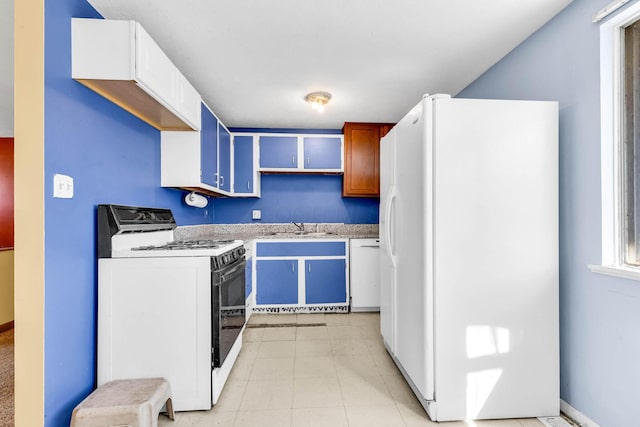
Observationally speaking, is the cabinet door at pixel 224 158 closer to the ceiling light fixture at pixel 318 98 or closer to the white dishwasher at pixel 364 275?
the ceiling light fixture at pixel 318 98

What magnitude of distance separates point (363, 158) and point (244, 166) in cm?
156

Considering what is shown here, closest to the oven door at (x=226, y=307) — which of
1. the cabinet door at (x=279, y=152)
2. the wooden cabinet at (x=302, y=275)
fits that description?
the wooden cabinet at (x=302, y=275)

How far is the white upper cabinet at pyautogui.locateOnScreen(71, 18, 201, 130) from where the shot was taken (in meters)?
1.54

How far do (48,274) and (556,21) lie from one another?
3.08m

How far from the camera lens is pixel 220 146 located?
334 centimetres

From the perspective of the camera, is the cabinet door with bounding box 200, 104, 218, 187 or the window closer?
the window

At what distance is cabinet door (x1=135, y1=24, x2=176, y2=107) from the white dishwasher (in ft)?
8.10

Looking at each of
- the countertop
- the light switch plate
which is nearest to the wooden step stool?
the light switch plate

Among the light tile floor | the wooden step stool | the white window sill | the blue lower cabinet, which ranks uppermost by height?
the white window sill

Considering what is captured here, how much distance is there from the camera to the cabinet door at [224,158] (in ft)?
11.0

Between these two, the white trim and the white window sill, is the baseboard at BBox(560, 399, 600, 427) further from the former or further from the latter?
the white trim

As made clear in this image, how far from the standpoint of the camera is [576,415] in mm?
1699

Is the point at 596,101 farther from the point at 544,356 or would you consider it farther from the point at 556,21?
the point at 544,356

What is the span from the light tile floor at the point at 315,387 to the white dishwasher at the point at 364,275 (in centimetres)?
57
